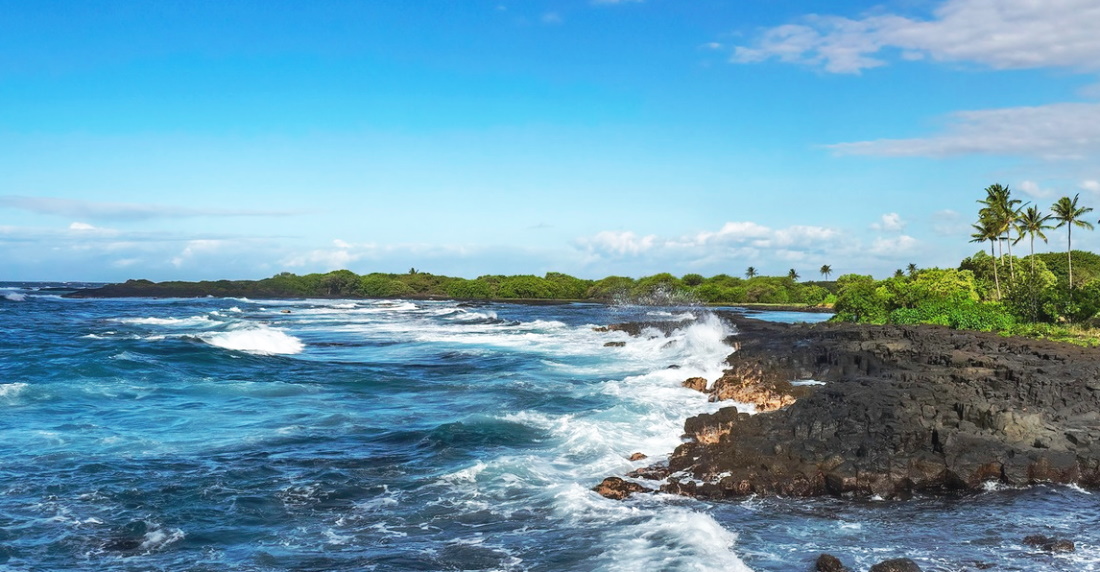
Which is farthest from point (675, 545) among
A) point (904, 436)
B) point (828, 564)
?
point (904, 436)

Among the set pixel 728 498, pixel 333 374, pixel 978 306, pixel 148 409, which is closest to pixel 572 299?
pixel 978 306

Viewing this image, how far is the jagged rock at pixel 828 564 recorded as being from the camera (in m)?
11.9

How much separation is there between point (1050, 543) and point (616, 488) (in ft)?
25.1

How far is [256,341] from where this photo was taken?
4791 cm

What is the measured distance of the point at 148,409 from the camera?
26.2 metres

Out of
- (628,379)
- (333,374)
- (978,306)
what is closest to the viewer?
(628,379)

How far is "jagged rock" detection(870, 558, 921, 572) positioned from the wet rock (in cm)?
560

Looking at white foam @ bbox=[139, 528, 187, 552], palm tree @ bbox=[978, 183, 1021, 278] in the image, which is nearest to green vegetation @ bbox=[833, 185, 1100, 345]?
palm tree @ bbox=[978, 183, 1021, 278]

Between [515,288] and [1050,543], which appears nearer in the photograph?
[1050,543]

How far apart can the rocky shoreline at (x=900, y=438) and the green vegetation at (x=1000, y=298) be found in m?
19.5

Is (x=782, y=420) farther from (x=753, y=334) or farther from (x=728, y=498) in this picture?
(x=753, y=334)

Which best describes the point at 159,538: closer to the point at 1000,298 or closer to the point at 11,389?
the point at 11,389

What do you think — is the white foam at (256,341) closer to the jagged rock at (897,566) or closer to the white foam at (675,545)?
the white foam at (675,545)

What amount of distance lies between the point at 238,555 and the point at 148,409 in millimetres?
15138
